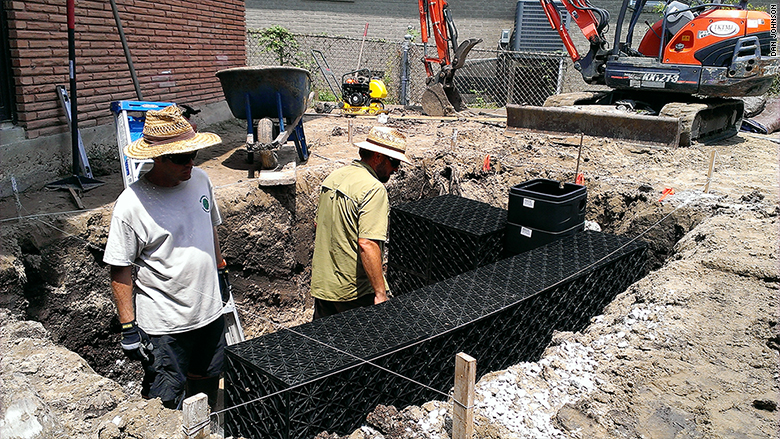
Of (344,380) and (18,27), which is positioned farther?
(18,27)

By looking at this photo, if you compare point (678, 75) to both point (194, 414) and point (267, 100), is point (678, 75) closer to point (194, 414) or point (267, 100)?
point (267, 100)

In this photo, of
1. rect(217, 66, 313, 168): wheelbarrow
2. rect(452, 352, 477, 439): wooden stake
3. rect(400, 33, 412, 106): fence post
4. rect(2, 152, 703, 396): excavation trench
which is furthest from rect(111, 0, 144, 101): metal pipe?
rect(400, 33, 412, 106): fence post

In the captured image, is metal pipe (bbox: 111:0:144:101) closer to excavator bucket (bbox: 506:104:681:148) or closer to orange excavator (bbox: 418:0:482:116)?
excavator bucket (bbox: 506:104:681:148)

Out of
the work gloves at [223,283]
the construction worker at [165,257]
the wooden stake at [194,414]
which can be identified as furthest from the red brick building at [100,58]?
the wooden stake at [194,414]

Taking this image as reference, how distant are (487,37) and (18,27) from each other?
50.7 feet

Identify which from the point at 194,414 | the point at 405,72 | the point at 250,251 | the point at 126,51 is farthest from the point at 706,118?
the point at 194,414

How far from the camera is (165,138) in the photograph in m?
3.24

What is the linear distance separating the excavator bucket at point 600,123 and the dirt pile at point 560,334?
1.04 feet

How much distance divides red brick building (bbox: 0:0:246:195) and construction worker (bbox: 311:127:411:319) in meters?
3.40

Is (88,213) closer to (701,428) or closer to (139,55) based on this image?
(139,55)

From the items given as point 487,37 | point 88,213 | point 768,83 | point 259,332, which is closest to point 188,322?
point 88,213

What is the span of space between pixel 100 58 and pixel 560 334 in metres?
6.24

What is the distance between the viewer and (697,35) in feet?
29.7

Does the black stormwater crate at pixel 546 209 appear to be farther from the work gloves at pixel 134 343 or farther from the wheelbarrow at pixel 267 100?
the work gloves at pixel 134 343
